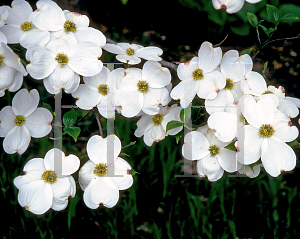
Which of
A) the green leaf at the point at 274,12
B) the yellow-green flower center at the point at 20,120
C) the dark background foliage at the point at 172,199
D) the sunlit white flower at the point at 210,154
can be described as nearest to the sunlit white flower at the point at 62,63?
the yellow-green flower center at the point at 20,120

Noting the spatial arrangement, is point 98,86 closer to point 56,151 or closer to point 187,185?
point 56,151

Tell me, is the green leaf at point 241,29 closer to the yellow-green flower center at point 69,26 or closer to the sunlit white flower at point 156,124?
the sunlit white flower at point 156,124

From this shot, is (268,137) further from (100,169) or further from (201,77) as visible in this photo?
(100,169)

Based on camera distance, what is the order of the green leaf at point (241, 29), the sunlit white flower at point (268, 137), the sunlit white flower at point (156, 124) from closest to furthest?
the sunlit white flower at point (268, 137), the sunlit white flower at point (156, 124), the green leaf at point (241, 29)

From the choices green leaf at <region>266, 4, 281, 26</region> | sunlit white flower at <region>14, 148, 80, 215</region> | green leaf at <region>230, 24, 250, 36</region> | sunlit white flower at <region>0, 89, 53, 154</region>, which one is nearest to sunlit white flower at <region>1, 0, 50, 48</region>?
sunlit white flower at <region>0, 89, 53, 154</region>

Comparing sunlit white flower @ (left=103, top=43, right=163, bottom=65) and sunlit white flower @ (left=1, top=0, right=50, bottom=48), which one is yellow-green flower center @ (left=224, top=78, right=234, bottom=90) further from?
sunlit white flower @ (left=1, top=0, right=50, bottom=48)

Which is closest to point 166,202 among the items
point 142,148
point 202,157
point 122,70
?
point 142,148

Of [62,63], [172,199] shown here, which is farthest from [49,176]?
[172,199]
